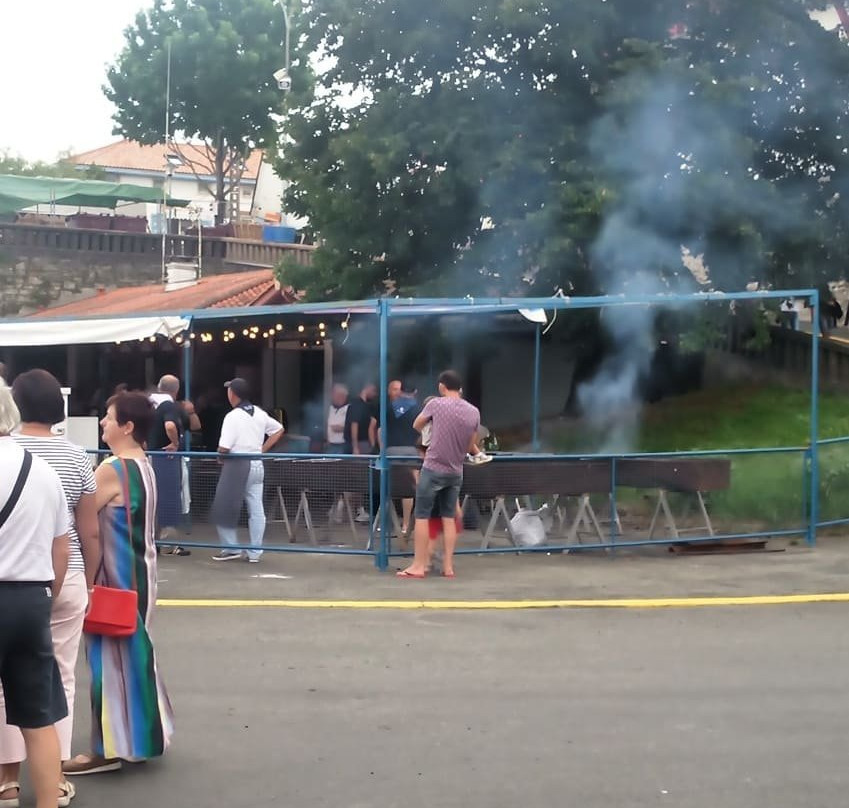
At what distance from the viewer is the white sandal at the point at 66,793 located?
5.02 meters

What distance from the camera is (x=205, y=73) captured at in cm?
3962

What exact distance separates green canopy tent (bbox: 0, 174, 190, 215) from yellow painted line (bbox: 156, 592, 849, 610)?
66.1 feet

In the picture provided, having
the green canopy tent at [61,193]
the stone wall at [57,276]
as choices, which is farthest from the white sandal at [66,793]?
the green canopy tent at [61,193]

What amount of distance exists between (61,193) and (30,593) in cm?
2570

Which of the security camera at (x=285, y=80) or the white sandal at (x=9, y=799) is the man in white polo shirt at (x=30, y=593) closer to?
the white sandal at (x=9, y=799)

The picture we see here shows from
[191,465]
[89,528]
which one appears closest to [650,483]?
[191,465]

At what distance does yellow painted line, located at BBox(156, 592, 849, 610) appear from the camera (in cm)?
945

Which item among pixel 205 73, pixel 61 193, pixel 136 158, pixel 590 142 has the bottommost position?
pixel 590 142

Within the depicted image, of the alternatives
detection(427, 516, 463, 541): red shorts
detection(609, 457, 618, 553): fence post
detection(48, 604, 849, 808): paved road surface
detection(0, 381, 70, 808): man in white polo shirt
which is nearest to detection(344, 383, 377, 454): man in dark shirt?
detection(427, 516, 463, 541): red shorts

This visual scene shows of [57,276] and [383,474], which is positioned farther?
[57,276]

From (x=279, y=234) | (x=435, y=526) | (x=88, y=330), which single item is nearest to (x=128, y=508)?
(x=435, y=526)

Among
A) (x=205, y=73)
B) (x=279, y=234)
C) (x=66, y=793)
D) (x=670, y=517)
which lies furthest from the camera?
(x=205, y=73)

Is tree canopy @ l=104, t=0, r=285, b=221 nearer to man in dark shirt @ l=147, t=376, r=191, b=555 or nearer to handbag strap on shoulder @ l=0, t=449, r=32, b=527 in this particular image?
man in dark shirt @ l=147, t=376, r=191, b=555

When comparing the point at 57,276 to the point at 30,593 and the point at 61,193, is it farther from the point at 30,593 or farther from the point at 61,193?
the point at 30,593
